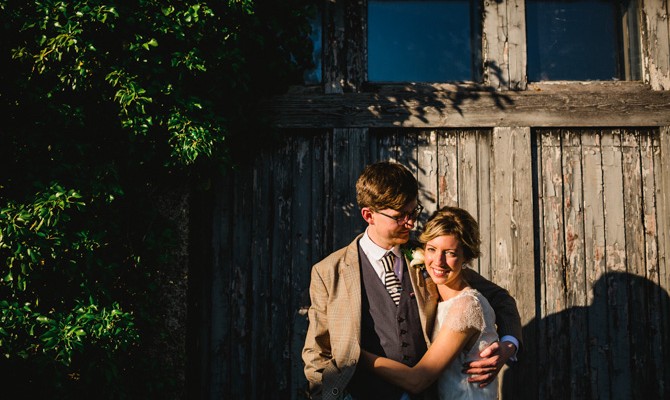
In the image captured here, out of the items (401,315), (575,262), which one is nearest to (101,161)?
(401,315)

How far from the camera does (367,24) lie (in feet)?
13.4

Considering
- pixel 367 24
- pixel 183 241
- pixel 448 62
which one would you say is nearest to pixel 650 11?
pixel 448 62

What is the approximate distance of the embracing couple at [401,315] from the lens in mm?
2486

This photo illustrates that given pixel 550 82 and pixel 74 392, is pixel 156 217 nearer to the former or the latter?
pixel 74 392

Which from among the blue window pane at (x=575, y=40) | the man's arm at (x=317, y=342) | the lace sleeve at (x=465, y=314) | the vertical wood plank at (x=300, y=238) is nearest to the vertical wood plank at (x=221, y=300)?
the vertical wood plank at (x=300, y=238)

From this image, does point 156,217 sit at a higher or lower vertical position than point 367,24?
lower

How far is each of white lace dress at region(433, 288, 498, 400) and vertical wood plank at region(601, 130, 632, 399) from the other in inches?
64.9

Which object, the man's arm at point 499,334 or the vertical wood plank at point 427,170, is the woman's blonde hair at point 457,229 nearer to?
the man's arm at point 499,334

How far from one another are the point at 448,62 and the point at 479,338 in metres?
2.39

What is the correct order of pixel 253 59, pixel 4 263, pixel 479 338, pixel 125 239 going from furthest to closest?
1. pixel 253 59
2. pixel 125 239
3. pixel 4 263
4. pixel 479 338

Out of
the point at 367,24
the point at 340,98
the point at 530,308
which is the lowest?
the point at 530,308

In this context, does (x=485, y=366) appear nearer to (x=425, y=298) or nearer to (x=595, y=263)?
(x=425, y=298)

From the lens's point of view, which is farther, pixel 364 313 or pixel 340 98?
pixel 340 98

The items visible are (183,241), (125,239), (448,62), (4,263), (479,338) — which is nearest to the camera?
(479,338)
